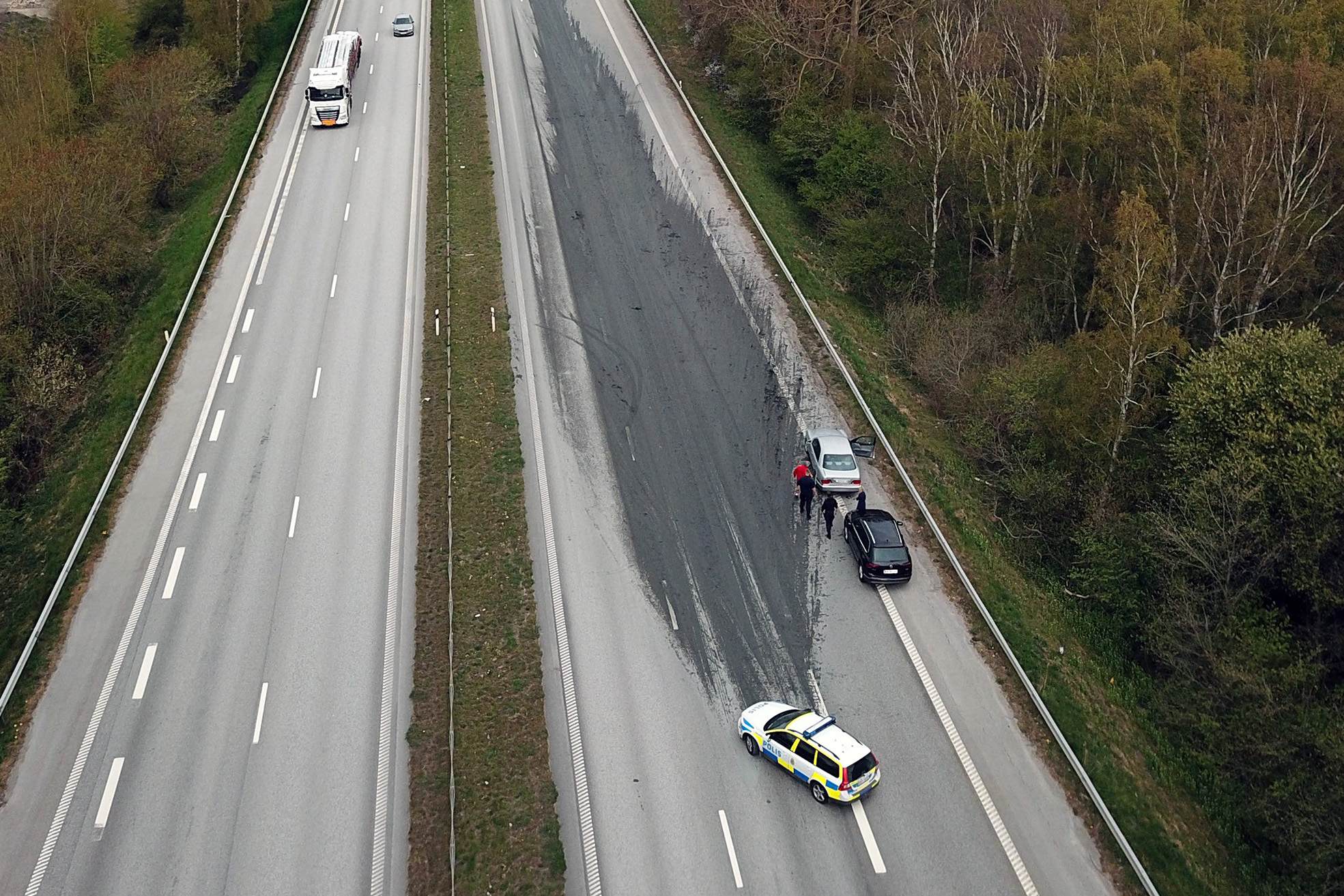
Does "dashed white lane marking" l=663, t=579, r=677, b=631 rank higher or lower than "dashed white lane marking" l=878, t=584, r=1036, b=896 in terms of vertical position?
Answer: higher

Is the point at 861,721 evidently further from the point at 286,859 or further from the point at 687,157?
the point at 687,157

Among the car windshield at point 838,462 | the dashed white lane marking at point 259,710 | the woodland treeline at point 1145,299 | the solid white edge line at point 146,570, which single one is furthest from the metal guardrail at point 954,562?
the solid white edge line at point 146,570

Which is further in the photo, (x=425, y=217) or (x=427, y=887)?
(x=425, y=217)

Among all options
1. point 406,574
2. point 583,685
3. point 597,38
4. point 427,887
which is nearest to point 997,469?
point 583,685

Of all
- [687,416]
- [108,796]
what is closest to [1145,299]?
[687,416]

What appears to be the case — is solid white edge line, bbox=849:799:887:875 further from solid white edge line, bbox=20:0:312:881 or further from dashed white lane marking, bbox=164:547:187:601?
dashed white lane marking, bbox=164:547:187:601

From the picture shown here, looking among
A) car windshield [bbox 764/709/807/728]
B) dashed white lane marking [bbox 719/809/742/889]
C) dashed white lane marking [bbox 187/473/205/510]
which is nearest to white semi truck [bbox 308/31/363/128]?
dashed white lane marking [bbox 187/473/205/510]

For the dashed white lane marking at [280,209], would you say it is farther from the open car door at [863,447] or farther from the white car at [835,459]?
the open car door at [863,447]
